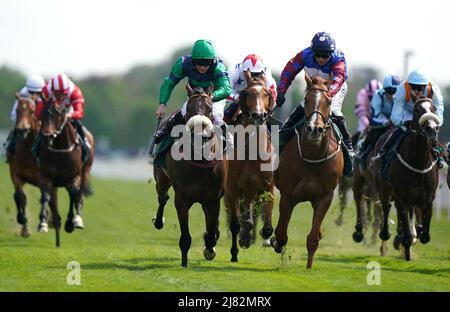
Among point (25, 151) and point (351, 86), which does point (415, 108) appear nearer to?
point (25, 151)

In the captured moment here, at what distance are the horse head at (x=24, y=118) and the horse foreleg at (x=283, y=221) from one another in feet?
26.1

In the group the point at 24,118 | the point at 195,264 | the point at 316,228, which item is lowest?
the point at 195,264

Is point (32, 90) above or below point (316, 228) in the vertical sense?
above

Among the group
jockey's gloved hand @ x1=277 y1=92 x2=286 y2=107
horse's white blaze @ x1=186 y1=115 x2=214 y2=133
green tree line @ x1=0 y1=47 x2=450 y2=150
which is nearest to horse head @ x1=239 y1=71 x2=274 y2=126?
jockey's gloved hand @ x1=277 y1=92 x2=286 y2=107

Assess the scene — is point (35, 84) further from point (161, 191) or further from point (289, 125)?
point (289, 125)

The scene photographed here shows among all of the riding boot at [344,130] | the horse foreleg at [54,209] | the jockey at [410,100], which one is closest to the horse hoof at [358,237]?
the jockey at [410,100]

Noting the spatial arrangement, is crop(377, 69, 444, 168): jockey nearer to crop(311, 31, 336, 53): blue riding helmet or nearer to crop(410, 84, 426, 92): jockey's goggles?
crop(410, 84, 426, 92): jockey's goggles

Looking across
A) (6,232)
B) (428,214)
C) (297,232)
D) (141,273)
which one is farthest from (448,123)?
(141,273)

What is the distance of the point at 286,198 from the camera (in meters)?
14.5

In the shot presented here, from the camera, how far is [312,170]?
47.1 ft

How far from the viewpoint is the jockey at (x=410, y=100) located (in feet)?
53.7

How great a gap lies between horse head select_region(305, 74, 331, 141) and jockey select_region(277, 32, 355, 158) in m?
0.54

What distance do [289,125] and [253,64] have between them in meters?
1.90

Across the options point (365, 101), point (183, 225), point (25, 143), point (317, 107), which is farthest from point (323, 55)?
point (25, 143)
